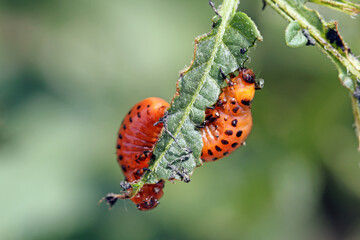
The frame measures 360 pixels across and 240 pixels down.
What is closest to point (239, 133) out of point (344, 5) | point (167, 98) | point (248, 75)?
point (248, 75)

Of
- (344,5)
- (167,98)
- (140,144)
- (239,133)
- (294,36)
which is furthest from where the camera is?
(167,98)

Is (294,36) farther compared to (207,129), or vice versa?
(207,129)

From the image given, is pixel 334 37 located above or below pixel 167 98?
below

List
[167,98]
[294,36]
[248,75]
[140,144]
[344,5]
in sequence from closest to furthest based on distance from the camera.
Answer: [294,36] → [344,5] → [248,75] → [140,144] → [167,98]

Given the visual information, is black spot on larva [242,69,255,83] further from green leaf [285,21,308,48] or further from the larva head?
green leaf [285,21,308,48]

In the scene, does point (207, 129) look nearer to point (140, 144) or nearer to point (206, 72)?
point (140, 144)

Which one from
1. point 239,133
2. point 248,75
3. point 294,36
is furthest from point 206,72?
point 239,133

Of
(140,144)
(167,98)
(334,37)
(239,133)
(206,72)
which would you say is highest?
(167,98)
